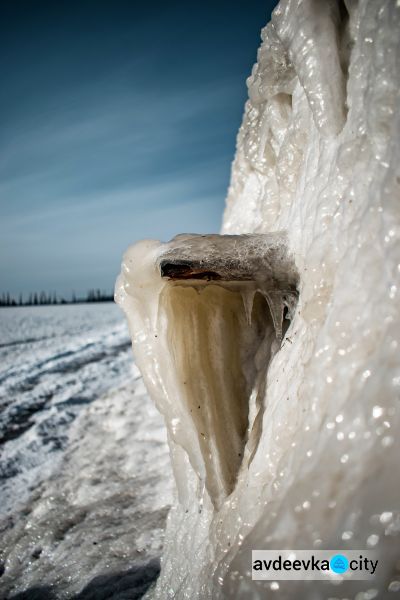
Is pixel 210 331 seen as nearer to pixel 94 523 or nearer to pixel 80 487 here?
pixel 94 523

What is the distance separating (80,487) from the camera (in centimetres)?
301

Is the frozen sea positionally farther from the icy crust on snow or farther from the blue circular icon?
the blue circular icon

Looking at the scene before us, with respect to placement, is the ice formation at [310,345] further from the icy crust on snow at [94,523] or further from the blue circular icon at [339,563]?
the icy crust on snow at [94,523]

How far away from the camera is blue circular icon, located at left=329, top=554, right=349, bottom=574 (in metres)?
0.91

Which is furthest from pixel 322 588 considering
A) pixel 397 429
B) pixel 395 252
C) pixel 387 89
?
pixel 387 89

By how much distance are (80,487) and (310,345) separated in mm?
2447

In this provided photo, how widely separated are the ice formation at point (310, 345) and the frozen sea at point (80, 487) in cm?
55

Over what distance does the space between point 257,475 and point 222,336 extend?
61 cm

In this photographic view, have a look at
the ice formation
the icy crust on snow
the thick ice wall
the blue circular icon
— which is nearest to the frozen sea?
the icy crust on snow

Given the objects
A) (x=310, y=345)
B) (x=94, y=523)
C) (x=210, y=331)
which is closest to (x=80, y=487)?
(x=94, y=523)

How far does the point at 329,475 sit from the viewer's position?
987mm

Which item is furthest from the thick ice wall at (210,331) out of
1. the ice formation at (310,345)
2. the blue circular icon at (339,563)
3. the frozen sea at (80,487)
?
the frozen sea at (80,487)

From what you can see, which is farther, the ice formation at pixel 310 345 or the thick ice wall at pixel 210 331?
the thick ice wall at pixel 210 331

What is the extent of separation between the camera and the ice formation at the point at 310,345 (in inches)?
37.5
